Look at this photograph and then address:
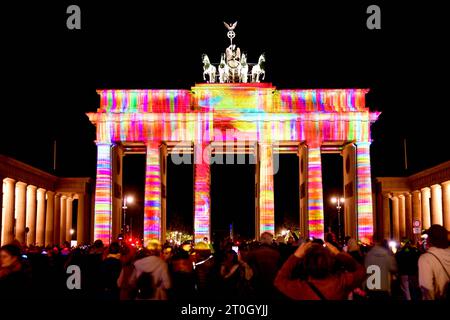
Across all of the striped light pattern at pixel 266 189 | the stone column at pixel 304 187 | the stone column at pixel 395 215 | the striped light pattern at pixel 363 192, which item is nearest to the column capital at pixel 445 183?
the striped light pattern at pixel 363 192

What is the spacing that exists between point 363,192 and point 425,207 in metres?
8.99

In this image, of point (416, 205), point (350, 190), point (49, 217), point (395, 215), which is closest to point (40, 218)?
point (49, 217)

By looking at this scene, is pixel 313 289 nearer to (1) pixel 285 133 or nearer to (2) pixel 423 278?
(2) pixel 423 278

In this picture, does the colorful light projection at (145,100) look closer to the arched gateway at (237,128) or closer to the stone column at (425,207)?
the arched gateway at (237,128)

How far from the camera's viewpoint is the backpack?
12383 mm

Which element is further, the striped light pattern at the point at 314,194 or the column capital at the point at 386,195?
the column capital at the point at 386,195

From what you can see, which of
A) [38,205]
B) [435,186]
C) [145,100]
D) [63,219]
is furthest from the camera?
[63,219]

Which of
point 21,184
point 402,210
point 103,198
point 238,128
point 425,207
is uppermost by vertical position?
point 238,128

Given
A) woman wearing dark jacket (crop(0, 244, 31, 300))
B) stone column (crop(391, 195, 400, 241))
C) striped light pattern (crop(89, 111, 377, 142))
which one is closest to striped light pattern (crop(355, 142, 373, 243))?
striped light pattern (crop(89, 111, 377, 142))

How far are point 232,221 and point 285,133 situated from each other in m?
53.8

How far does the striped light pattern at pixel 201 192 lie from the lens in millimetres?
65250

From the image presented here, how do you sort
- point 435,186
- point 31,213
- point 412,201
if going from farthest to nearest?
point 412,201 → point 31,213 → point 435,186

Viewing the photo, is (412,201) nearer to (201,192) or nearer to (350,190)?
(350,190)

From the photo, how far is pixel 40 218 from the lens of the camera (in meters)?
68.2
